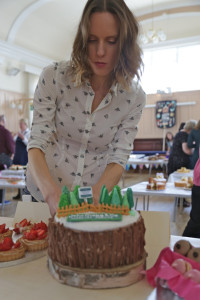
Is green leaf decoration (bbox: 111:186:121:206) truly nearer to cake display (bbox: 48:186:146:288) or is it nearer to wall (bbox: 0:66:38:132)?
cake display (bbox: 48:186:146:288)

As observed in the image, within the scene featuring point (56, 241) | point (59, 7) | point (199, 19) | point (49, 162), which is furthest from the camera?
point (199, 19)

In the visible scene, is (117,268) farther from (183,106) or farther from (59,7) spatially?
(183,106)

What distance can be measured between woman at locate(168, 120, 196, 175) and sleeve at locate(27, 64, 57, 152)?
404 cm

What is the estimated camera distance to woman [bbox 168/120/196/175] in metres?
5.01

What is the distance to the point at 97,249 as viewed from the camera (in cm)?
71

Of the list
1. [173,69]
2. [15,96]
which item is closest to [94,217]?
[15,96]

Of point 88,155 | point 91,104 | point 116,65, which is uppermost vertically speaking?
point 116,65

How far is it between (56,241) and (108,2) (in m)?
0.78

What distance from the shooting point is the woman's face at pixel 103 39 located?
104cm

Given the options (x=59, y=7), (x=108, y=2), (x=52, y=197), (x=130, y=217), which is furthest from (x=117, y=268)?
(x=59, y=7)

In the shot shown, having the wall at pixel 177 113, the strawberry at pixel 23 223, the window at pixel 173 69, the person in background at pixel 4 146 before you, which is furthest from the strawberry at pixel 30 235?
the wall at pixel 177 113

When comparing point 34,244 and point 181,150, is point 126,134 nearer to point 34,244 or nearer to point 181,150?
point 34,244

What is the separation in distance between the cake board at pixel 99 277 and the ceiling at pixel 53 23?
8239mm

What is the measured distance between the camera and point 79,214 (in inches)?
30.6
